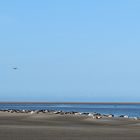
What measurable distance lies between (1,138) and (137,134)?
7066mm

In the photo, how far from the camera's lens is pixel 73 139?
23875 mm

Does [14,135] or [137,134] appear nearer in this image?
[14,135]

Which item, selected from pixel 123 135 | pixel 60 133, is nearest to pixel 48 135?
pixel 60 133

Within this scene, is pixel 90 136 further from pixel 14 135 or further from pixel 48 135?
pixel 14 135

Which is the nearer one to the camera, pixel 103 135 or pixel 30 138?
pixel 30 138

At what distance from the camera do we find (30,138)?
23953 mm

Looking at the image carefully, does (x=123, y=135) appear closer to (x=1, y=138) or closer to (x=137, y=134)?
(x=137, y=134)

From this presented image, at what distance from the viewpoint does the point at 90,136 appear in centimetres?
2567

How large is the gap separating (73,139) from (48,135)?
6.99 ft

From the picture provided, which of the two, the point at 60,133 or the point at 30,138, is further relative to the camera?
the point at 60,133

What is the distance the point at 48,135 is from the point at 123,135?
3.61m

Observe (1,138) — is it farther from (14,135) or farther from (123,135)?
(123,135)

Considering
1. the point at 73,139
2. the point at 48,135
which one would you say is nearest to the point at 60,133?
the point at 48,135

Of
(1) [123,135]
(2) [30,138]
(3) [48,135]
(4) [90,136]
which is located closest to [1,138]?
(2) [30,138]
